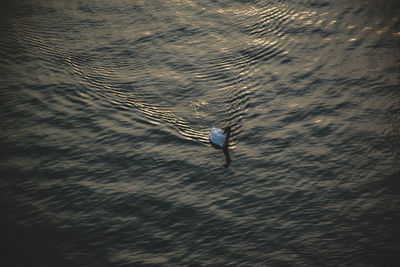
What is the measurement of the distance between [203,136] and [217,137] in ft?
1.40

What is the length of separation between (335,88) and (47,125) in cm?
532

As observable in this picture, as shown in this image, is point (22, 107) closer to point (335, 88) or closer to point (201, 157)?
point (201, 157)

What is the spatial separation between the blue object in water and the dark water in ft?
0.65

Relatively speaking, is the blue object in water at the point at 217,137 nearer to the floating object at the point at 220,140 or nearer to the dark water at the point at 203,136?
the floating object at the point at 220,140

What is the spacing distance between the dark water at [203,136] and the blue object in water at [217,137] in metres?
0.20

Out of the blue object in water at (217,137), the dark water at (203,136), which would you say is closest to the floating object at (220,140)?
the blue object in water at (217,137)

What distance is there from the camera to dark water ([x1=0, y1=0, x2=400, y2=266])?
12.9ft

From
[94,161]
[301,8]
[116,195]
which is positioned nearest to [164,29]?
[301,8]

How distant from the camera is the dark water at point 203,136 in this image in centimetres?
392

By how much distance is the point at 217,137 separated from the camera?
482 cm

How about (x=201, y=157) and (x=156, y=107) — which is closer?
(x=201, y=157)

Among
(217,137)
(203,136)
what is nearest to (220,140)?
(217,137)

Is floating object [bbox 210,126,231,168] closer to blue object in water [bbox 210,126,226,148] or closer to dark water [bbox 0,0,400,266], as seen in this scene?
blue object in water [bbox 210,126,226,148]

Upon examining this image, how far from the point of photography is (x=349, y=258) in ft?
12.0
